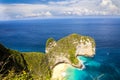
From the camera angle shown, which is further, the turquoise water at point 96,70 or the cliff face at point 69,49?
the cliff face at point 69,49

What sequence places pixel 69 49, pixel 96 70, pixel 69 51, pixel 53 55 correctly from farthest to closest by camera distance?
pixel 69 49 → pixel 69 51 → pixel 53 55 → pixel 96 70

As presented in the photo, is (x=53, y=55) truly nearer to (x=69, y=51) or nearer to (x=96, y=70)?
(x=69, y=51)

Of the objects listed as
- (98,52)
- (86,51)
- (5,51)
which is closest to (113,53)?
(98,52)

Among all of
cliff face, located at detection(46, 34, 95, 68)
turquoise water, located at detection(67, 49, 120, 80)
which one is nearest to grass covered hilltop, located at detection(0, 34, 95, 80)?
cliff face, located at detection(46, 34, 95, 68)

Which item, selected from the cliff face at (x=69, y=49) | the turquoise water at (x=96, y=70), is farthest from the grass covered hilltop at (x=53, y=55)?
the turquoise water at (x=96, y=70)

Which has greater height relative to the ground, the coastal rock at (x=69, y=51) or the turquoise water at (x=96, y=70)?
the coastal rock at (x=69, y=51)

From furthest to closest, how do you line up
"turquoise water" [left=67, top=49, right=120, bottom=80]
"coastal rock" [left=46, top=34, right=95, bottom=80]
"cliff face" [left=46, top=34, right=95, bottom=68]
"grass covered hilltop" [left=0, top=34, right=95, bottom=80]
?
"cliff face" [left=46, top=34, right=95, bottom=68] → "coastal rock" [left=46, top=34, right=95, bottom=80] → "grass covered hilltop" [left=0, top=34, right=95, bottom=80] → "turquoise water" [left=67, top=49, right=120, bottom=80]

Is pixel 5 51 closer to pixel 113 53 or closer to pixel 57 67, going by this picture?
pixel 57 67

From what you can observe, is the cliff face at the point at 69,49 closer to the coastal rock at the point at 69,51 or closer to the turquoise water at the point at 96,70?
the coastal rock at the point at 69,51

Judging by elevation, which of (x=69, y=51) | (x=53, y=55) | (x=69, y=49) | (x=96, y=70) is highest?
(x=69, y=49)

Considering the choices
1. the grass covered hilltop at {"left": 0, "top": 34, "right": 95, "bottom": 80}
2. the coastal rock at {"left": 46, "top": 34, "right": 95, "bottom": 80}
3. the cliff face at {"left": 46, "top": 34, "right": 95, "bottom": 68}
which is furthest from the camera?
the cliff face at {"left": 46, "top": 34, "right": 95, "bottom": 68}

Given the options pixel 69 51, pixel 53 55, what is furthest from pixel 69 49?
pixel 53 55

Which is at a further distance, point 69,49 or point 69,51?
point 69,49

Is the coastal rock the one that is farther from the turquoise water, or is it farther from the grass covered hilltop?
the turquoise water
